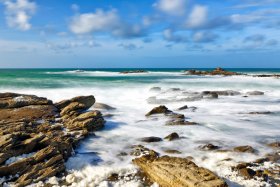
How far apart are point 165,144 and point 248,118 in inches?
250

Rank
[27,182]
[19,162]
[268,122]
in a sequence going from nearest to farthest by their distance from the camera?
[27,182], [19,162], [268,122]

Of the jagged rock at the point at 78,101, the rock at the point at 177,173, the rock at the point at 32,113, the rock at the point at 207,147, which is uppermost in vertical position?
the jagged rock at the point at 78,101

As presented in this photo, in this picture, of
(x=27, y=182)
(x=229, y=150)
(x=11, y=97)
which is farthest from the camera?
(x=11, y=97)

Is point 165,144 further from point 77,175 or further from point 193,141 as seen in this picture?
point 77,175

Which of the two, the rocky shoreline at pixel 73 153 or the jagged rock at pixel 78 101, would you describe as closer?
the rocky shoreline at pixel 73 153

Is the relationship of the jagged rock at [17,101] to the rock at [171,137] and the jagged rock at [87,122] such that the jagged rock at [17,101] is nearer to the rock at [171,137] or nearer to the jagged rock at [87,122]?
the jagged rock at [87,122]

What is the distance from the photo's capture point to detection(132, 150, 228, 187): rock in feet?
13.2

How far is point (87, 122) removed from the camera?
326 inches

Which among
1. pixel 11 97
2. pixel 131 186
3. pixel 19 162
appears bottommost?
pixel 131 186

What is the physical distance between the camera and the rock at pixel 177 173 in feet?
13.2

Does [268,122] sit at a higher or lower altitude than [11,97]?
lower

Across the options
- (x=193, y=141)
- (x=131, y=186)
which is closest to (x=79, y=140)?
(x=131, y=186)

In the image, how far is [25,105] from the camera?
10180mm

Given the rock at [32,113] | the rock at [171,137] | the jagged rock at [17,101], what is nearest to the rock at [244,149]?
the rock at [171,137]
